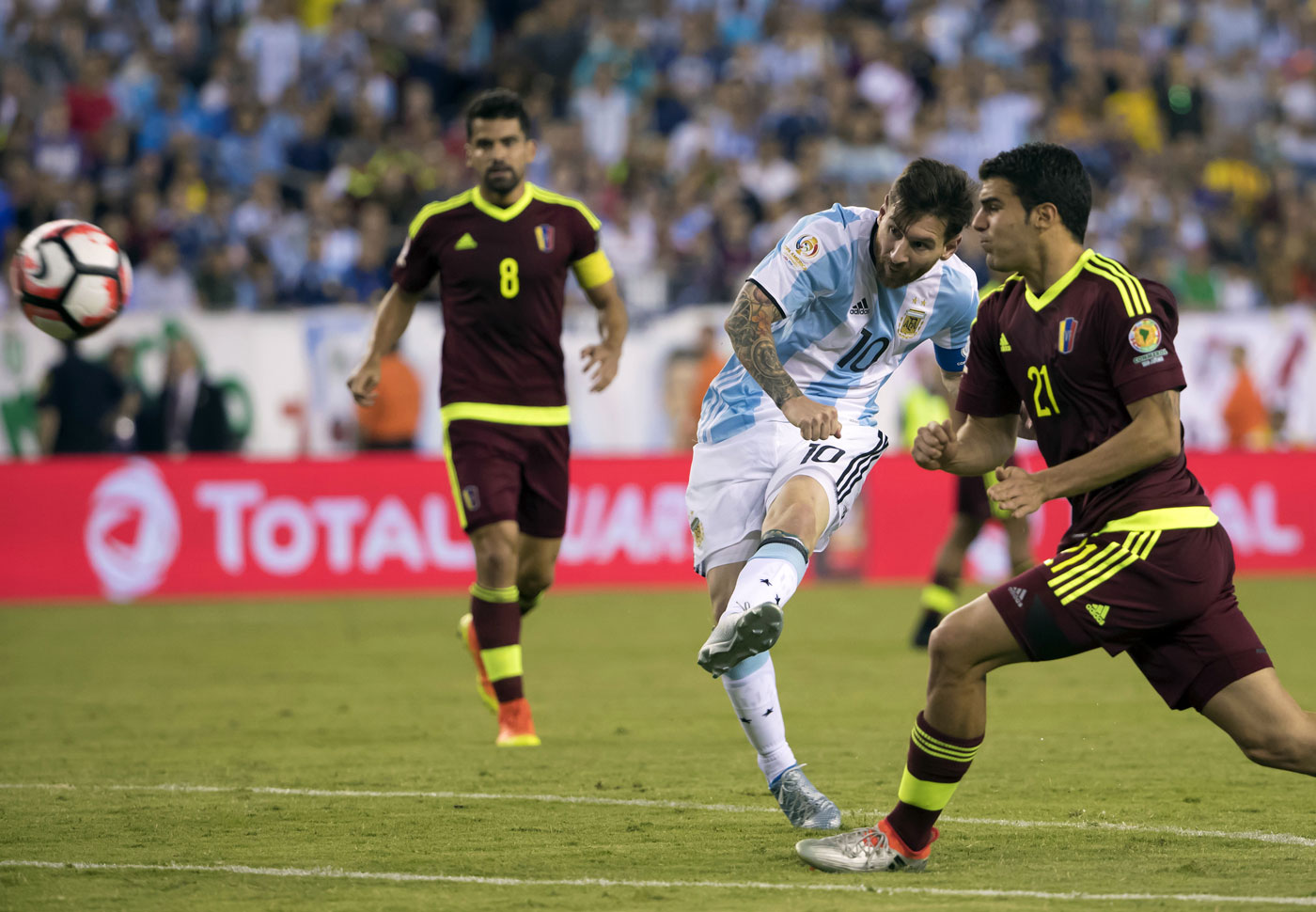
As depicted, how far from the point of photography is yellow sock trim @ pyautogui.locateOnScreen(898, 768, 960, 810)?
526 centimetres

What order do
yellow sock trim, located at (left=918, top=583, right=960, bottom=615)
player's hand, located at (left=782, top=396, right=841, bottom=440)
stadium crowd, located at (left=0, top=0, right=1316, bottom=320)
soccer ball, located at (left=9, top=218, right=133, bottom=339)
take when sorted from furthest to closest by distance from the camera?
stadium crowd, located at (left=0, top=0, right=1316, bottom=320) < yellow sock trim, located at (left=918, top=583, right=960, bottom=615) < soccer ball, located at (left=9, top=218, right=133, bottom=339) < player's hand, located at (left=782, top=396, right=841, bottom=440)

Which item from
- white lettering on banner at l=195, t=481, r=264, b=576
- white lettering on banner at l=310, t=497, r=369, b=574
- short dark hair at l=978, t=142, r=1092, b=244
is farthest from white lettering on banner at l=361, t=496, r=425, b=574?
short dark hair at l=978, t=142, r=1092, b=244

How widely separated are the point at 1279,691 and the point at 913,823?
3.80 feet

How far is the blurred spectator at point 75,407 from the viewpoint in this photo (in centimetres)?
1620

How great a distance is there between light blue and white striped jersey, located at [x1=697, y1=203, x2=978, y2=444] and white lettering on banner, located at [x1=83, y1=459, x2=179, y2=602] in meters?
9.84

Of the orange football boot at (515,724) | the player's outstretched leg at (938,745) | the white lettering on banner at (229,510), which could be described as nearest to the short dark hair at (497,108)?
the orange football boot at (515,724)

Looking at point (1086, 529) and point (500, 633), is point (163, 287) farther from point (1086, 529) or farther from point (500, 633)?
point (1086, 529)

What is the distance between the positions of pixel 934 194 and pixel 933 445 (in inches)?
41.5

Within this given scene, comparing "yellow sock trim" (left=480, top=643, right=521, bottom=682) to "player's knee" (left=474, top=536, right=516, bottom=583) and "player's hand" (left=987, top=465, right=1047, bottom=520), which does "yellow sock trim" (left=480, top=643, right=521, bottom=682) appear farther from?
"player's hand" (left=987, top=465, right=1047, bottom=520)

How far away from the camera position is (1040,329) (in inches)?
205

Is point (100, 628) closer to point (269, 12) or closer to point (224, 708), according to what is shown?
point (224, 708)

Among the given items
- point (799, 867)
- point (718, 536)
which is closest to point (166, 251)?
point (718, 536)

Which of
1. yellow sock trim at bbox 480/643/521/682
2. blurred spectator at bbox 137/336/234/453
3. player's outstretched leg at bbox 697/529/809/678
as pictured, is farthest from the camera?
blurred spectator at bbox 137/336/234/453

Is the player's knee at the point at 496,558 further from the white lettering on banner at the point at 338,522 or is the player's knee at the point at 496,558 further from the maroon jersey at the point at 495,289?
the white lettering on banner at the point at 338,522
